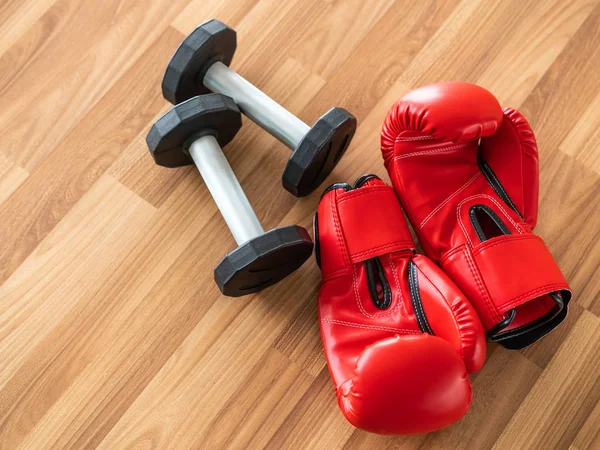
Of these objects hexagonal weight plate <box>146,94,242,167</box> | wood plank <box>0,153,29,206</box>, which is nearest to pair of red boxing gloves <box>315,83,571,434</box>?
hexagonal weight plate <box>146,94,242,167</box>

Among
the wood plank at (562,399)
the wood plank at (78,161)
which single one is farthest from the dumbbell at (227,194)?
the wood plank at (562,399)

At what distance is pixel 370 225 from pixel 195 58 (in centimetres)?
40

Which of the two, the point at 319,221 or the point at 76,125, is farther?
the point at 76,125

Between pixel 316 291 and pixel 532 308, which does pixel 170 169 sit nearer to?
pixel 316 291

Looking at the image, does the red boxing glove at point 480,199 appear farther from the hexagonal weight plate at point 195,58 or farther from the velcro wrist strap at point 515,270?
the hexagonal weight plate at point 195,58

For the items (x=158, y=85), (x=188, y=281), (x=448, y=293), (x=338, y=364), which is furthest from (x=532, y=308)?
(x=158, y=85)

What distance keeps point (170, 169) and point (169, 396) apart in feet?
1.30

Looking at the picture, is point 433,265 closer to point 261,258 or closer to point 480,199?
point 480,199

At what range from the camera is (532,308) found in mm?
1014

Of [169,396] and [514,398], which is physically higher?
[169,396]

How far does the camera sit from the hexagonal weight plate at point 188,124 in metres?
1.01

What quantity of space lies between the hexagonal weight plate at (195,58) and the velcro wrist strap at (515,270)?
0.54m

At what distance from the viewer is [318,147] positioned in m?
1.00

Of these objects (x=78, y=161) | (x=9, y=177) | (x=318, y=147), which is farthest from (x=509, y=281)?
(x=9, y=177)
